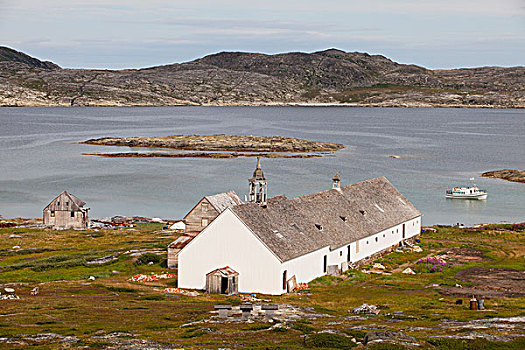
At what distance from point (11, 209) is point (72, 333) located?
7383 cm

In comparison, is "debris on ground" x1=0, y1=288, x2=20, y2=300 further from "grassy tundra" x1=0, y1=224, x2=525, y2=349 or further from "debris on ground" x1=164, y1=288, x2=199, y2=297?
"debris on ground" x1=164, y1=288, x2=199, y2=297

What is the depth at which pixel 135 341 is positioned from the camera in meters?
27.8

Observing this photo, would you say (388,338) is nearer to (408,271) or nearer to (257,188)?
(257,188)

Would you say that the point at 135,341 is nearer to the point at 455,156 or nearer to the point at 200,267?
the point at 200,267

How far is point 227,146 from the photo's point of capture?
176500 mm

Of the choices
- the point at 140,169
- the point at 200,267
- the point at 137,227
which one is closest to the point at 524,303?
the point at 200,267

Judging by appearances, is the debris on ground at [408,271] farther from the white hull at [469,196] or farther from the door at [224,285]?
the white hull at [469,196]

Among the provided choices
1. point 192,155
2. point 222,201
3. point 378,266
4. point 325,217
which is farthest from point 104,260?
point 192,155

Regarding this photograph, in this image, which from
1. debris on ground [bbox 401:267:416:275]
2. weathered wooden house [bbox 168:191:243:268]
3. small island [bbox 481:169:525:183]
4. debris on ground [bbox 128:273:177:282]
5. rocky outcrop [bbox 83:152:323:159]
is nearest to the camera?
debris on ground [bbox 128:273:177:282]

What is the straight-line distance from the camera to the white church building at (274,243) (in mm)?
45219

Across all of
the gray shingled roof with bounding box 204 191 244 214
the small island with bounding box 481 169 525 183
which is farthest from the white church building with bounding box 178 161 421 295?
the small island with bounding box 481 169 525 183

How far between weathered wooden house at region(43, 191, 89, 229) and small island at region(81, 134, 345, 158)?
7878 centimetres

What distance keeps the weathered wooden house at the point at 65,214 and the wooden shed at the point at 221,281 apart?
40.6 m

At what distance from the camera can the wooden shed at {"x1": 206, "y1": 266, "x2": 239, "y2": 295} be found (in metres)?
45.0
